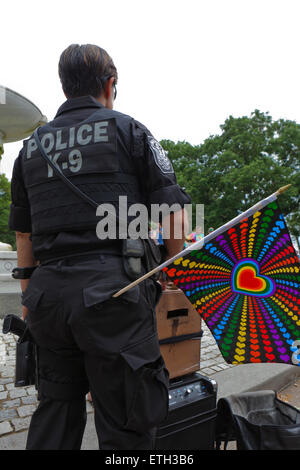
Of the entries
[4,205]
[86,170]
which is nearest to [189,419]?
[86,170]

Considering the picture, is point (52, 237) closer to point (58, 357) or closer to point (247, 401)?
point (58, 357)

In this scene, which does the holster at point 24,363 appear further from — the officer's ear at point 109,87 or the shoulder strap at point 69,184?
the officer's ear at point 109,87

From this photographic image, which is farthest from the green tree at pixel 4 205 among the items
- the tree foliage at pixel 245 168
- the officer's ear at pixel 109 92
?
the officer's ear at pixel 109 92

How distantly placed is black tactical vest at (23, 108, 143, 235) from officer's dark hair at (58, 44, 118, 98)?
0.54ft

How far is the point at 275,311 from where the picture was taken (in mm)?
1681

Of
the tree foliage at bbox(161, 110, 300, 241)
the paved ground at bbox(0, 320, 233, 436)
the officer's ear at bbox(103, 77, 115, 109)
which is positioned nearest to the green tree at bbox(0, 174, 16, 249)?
the tree foliage at bbox(161, 110, 300, 241)

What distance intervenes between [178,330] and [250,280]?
112 centimetres

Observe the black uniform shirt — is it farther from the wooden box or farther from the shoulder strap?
the wooden box

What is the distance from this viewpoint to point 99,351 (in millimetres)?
1310

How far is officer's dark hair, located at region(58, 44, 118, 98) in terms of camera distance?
1559mm

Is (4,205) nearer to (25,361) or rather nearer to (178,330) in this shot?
(178,330)

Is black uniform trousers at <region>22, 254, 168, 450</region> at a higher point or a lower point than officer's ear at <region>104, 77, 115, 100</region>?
lower

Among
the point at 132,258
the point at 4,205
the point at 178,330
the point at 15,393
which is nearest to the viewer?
the point at 132,258
